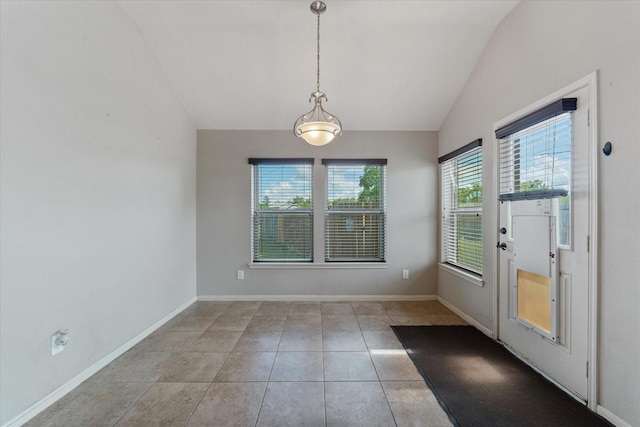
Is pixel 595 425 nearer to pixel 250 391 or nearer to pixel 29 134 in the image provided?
pixel 250 391

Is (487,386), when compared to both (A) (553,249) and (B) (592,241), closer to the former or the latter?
(A) (553,249)

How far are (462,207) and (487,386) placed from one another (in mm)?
2014

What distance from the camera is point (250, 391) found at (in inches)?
76.6

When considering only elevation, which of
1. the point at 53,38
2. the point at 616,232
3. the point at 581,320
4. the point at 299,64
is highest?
the point at 299,64

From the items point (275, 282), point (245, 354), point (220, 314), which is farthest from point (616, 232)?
point (220, 314)

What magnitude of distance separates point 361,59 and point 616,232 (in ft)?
8.72

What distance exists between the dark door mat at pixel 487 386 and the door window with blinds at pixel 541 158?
3.49ft

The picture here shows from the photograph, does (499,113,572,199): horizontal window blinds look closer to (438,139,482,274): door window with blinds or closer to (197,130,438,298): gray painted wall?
(438,139,482,274): door window with blinds

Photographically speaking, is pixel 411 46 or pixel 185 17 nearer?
pixel 185 17

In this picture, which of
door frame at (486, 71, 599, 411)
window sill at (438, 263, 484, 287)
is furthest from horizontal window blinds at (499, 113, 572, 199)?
window sill at (438, 263, 484, 287)

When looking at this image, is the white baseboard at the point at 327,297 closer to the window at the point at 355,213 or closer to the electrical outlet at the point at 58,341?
the window at the point at 355,213

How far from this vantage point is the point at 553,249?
6.49 ft

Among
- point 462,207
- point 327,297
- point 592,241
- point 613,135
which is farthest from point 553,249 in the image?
point 327,297

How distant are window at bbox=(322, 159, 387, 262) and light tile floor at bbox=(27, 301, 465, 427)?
1030mm
